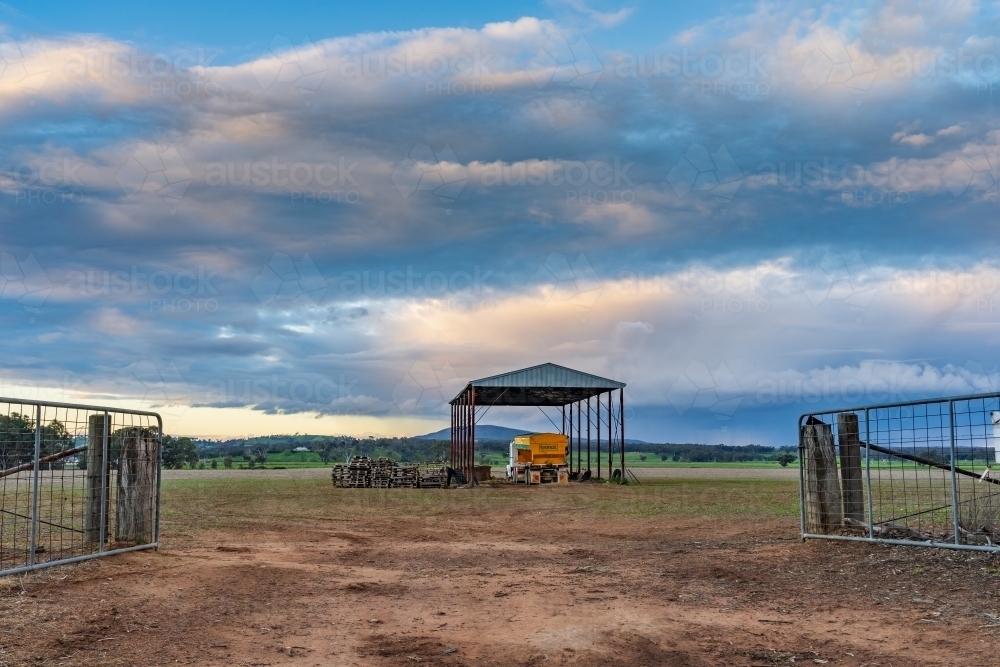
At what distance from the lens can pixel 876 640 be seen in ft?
23.9

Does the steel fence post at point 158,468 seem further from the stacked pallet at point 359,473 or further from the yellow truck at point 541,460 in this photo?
the yellow truck at point 541,460

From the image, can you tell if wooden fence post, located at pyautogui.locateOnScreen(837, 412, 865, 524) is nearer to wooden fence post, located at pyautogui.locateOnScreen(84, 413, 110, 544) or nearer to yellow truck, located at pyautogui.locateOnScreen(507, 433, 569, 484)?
wooden fence post, located at pyautogui.locateOnScreen(84, 413, 110, 544)

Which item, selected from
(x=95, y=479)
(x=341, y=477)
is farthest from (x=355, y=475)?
(x=95, y=479)

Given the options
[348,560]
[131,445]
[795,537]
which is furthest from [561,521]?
[131,445]

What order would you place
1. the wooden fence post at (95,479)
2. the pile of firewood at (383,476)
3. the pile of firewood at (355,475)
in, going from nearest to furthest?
the wooden fence post at (95,479)
the pile of firewood at (383,476)
the pile of firewood at (355,475)

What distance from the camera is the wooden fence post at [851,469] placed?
1255cm

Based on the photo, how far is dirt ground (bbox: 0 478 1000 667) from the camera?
23.1 ft

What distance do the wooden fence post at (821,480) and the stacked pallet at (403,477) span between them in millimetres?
25680

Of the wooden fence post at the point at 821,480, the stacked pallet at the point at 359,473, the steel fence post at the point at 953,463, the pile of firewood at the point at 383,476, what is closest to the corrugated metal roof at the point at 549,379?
the pile of firewood at the point at 383,476

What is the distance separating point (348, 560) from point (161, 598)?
151 inches

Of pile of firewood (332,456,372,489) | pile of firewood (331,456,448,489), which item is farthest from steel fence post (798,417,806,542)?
pile of firewood (332,456,372,489)

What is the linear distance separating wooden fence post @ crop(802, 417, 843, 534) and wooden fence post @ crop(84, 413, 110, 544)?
34.5 feet

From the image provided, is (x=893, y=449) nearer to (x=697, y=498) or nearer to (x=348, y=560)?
(x=348, y=560)

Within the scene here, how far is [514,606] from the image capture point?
8.97 meters
